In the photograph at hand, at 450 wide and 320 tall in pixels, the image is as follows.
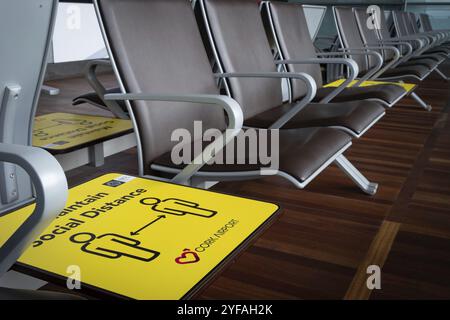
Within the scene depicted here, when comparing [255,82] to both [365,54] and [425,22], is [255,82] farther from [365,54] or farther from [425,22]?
[425,22]

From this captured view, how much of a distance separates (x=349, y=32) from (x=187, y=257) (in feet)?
10.5

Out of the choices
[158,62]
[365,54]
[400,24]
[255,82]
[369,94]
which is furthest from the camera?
[400,24]

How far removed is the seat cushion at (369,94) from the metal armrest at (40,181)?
2.10 metres

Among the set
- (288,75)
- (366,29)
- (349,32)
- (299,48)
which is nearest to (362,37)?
(366,29)

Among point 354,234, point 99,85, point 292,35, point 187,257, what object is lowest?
point 354,234

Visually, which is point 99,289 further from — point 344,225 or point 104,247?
point 344,225

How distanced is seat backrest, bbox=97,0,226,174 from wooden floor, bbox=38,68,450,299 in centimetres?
22

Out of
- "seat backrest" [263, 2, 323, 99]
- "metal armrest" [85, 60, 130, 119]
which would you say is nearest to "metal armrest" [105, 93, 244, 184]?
"metal armrest" [85, 60, 130, 119]

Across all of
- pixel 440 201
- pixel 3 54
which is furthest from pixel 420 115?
pixel 3 54

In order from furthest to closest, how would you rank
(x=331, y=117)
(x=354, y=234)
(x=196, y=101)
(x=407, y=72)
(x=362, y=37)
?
(x=362, y=37) < (x=407, y=72) < (x=331, y=117) < (x=354, y=234) < (x=196, y=101)

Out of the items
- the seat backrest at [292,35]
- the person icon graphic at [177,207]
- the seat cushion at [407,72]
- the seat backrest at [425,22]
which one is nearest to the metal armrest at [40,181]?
the person icon graphic at [177,207]

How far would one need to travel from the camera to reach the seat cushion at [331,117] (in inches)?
72.1

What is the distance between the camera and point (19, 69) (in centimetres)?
100

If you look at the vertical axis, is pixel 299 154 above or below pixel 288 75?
below
